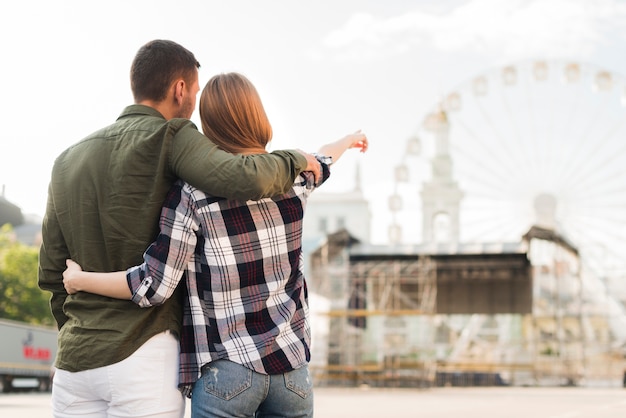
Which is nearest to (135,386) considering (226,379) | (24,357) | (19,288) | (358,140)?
(226,379)

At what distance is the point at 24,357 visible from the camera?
100ft

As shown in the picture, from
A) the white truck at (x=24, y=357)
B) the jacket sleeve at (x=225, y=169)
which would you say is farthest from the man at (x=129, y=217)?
the white truck at (x=24, y=357)

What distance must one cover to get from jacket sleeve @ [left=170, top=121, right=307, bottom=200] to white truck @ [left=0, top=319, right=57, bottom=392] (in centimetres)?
2741

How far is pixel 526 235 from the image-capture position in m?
33.2

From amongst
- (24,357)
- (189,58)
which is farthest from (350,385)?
(189,58)

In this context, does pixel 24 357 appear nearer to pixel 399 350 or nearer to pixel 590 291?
pixel 399 350

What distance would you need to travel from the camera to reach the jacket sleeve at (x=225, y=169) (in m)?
2.14

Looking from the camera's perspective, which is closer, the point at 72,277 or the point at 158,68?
the point at 72,277

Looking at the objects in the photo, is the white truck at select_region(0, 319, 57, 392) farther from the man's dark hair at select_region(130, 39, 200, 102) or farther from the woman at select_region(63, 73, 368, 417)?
the woman at select_region(63, 73, 368, 417)

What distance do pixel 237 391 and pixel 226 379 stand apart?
0.12 ft

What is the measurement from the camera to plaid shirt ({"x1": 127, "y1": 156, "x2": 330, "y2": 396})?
7.18 ft

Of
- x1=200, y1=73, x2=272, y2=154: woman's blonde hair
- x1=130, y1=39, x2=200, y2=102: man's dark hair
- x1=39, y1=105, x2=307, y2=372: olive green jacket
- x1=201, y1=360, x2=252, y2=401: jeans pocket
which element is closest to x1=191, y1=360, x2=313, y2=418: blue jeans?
x1=201, y1=360, x2=252, y2=401: jeans pocket

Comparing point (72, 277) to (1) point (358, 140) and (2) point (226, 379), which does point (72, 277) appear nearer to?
(2) point (226, 379)

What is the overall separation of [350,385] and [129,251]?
31638mm
